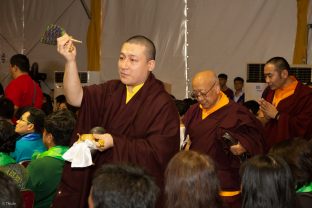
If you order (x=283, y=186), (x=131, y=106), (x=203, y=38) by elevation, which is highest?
(x=203, y=38)

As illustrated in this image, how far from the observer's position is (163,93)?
10.5 feet

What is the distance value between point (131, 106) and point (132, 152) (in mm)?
286

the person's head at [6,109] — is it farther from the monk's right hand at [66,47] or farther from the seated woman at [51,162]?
the monk's right hand at [66,47]

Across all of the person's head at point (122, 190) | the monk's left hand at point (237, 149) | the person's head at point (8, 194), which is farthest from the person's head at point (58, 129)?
the person's head at point (8, 194)

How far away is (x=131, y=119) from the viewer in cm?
307

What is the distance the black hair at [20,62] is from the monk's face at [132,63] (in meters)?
3.03

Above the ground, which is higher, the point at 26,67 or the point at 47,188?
the point at 26,67

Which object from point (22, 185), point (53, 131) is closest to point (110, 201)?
point (22, 185)

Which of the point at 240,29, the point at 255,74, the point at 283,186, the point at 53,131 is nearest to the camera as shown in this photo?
the point at 283,186

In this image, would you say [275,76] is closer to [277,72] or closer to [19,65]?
[277,72]

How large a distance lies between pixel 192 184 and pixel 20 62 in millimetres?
4106

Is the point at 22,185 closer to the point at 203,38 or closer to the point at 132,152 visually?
the point at 132,152

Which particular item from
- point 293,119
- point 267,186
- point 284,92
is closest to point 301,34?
point 284,92

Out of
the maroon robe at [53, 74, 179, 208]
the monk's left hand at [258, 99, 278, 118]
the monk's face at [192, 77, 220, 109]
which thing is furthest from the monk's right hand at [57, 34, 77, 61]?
the monk's left hand at [258, 99, 278, 118]
